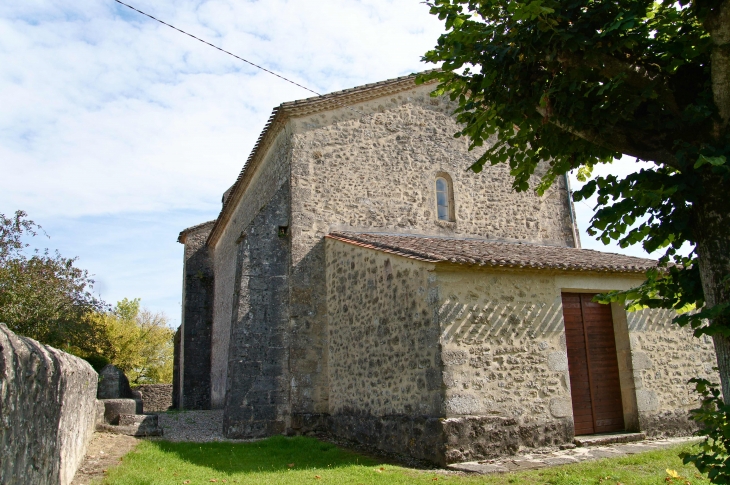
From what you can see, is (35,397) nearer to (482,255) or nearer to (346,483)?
(346,483)

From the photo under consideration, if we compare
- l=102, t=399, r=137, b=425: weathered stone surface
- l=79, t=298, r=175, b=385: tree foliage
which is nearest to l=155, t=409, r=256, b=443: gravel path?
l=102, t=399, r=137, b=425: weathered stone surface

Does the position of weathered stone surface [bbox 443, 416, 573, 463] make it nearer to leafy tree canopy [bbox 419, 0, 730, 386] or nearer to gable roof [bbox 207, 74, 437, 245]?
leafy tree canopy [bbox 419, 0, 730, 386]

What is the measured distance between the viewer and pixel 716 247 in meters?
4.33

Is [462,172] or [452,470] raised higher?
[462,172]

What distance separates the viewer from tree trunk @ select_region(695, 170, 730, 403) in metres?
4.27

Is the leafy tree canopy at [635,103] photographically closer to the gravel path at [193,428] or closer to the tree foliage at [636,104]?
the tree foliage at [636,104]

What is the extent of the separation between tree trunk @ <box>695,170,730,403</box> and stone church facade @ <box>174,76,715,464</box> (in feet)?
14.9

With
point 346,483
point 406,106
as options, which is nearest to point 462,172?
point 406,106

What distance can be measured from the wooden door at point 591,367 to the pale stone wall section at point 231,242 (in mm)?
6839

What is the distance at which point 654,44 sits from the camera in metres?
5.09

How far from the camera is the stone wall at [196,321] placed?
20078 mm

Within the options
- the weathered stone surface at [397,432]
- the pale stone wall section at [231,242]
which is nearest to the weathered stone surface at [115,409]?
the pale stone wall section at [231,242]

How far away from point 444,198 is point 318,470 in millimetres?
7833

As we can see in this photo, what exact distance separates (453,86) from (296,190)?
273 inches
